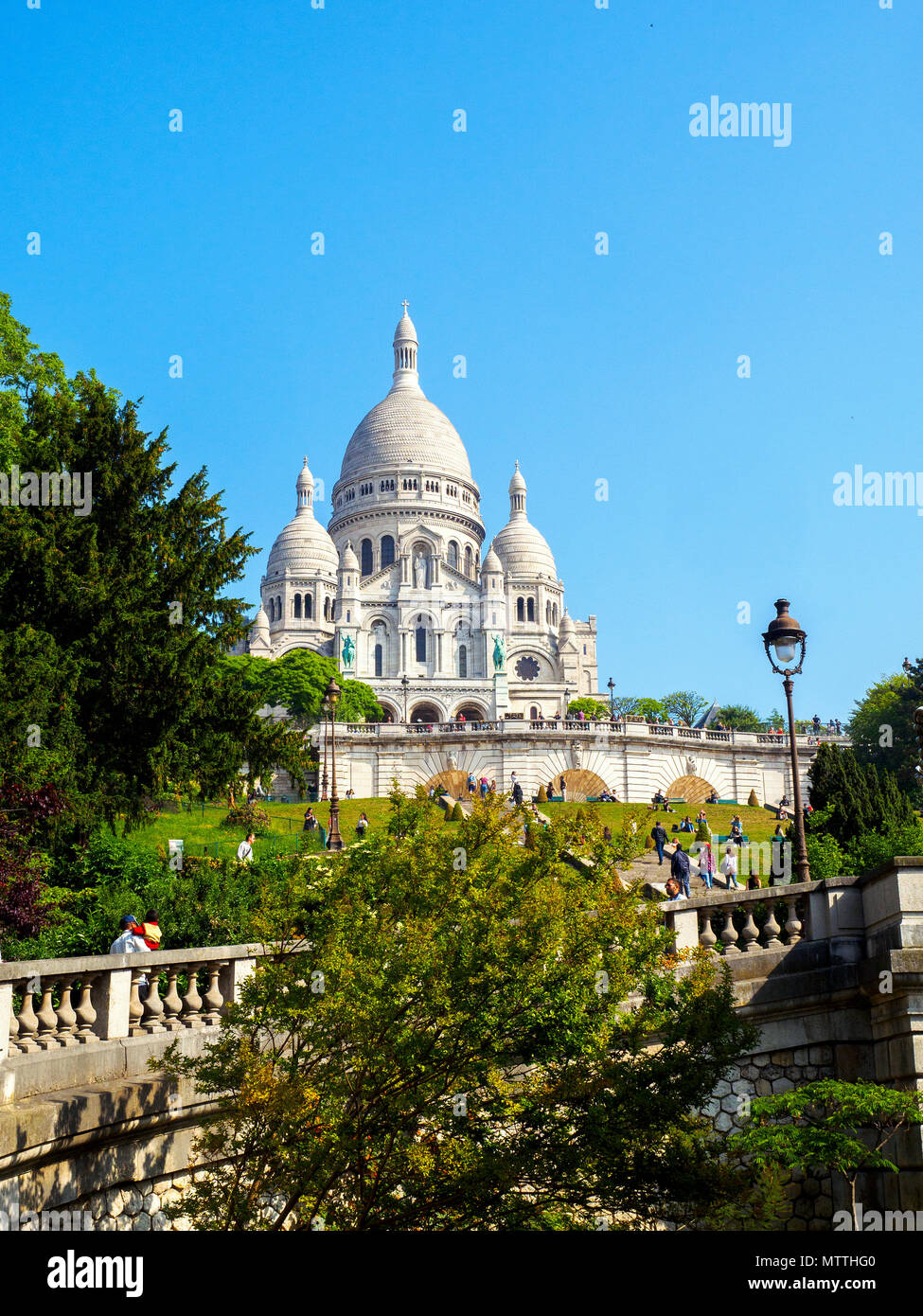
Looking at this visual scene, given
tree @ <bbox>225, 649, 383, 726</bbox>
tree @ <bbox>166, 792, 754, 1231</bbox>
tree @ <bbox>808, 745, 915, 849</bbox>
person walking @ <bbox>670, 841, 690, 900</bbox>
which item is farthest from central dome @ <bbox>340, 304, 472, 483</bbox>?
tree @ <bbox>166, 792, 754, 1231</bbox>

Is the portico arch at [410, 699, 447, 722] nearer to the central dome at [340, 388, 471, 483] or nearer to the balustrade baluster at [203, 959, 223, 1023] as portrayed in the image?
the central dome at [340, 388, 471, 483]

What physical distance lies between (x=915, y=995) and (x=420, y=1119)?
4.17 metres

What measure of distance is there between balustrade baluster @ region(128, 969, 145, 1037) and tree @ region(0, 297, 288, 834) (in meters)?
7.06

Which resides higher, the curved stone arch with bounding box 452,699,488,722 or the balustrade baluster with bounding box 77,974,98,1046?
the curved stone arch with bounding box 452,699,488,722

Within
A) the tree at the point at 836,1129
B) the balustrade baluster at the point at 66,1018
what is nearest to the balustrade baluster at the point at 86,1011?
the balustrade baluster at the point at 66,1018

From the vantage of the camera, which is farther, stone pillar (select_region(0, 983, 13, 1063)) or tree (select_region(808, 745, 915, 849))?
tree (select_region(808, 745, 915, 849))

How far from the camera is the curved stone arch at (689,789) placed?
52.5 meters

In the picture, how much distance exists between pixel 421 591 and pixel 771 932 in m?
85.3

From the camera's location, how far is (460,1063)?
841cm

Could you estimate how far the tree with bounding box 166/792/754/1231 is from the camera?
26.0 feet

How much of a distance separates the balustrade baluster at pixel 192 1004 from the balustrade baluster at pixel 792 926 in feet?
17.3

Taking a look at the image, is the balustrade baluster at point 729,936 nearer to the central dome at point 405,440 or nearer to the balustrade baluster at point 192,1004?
the balustrade baluster at point 192,1004

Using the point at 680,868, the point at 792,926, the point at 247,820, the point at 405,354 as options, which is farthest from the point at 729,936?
the point at 405,354
